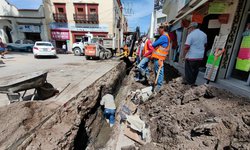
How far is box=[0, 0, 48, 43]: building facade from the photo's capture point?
53.6 feet

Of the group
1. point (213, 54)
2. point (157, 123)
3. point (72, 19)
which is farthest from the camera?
point (72, 19)

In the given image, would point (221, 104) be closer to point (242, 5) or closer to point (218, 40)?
point (218, 40)

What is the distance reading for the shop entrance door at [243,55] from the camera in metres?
3.04

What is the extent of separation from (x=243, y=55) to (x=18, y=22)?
22655 mm

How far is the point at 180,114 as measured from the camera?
225 centimetres

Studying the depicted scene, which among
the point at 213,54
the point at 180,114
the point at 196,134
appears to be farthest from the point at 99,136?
the point at 213,54

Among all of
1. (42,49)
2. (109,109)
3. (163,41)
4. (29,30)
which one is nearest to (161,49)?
(163,41)

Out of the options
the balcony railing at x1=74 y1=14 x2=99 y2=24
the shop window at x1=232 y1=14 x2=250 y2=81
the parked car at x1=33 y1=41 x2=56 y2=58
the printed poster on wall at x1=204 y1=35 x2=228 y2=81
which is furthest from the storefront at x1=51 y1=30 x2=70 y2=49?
the shop window at x1=232 y1=14 x2=250 y2=81

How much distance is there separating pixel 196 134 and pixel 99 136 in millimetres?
2252

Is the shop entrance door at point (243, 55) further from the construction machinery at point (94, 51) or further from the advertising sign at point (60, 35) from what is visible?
the advertising sign at point (60, 35)

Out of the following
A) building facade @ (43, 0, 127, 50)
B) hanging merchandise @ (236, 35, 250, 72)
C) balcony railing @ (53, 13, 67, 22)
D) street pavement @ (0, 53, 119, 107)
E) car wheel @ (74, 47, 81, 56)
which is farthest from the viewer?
building facade @ (43, 0, 127, 50)

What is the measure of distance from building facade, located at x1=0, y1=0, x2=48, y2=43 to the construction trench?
18872mm

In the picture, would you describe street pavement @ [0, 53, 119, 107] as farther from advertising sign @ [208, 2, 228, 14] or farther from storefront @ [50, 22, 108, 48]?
storefront @ [50, 22, 108, 48]

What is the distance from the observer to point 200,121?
76.5 inches
